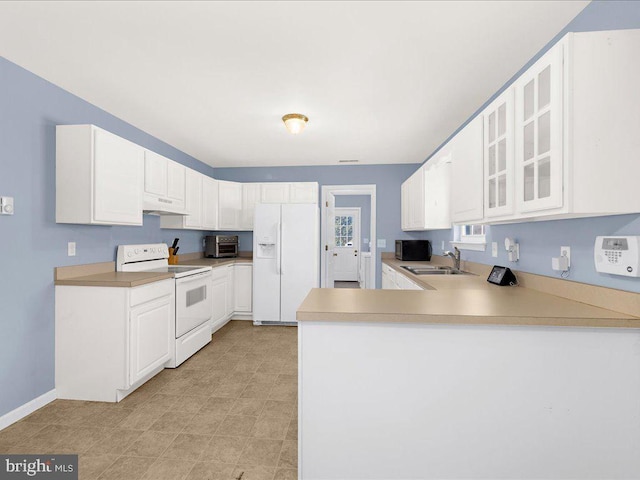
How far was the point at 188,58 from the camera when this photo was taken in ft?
7.00

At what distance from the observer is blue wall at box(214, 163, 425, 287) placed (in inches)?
205

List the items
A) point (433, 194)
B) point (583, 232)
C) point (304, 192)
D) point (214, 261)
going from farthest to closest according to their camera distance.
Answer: point (304, 192) → point (214, 261) → point (433, 194) → point (583, 232)

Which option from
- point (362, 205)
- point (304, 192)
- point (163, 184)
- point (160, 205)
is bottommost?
point (160, 205)

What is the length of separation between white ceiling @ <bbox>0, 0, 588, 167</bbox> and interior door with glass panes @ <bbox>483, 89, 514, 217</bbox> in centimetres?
45

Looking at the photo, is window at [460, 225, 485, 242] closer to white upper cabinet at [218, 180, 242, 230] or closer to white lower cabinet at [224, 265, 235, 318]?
white lower cabinet at [224, 265, 235, 318]

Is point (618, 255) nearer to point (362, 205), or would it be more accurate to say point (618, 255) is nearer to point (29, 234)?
point (29, 234)

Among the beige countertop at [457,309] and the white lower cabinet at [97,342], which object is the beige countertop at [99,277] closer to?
the white lower cabinet at [97,342]

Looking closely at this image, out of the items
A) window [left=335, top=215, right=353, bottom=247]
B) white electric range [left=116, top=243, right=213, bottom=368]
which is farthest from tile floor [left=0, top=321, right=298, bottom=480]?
window [left=335, top=215, right=353, bottom=247]

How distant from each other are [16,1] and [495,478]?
3353 millimetres

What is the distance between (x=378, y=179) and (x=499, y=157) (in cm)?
341

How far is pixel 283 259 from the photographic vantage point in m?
4.48

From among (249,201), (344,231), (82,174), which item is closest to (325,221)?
(249,201)

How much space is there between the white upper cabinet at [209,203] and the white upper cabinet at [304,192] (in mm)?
1169

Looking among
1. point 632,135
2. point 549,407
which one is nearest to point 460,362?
point 549,407
